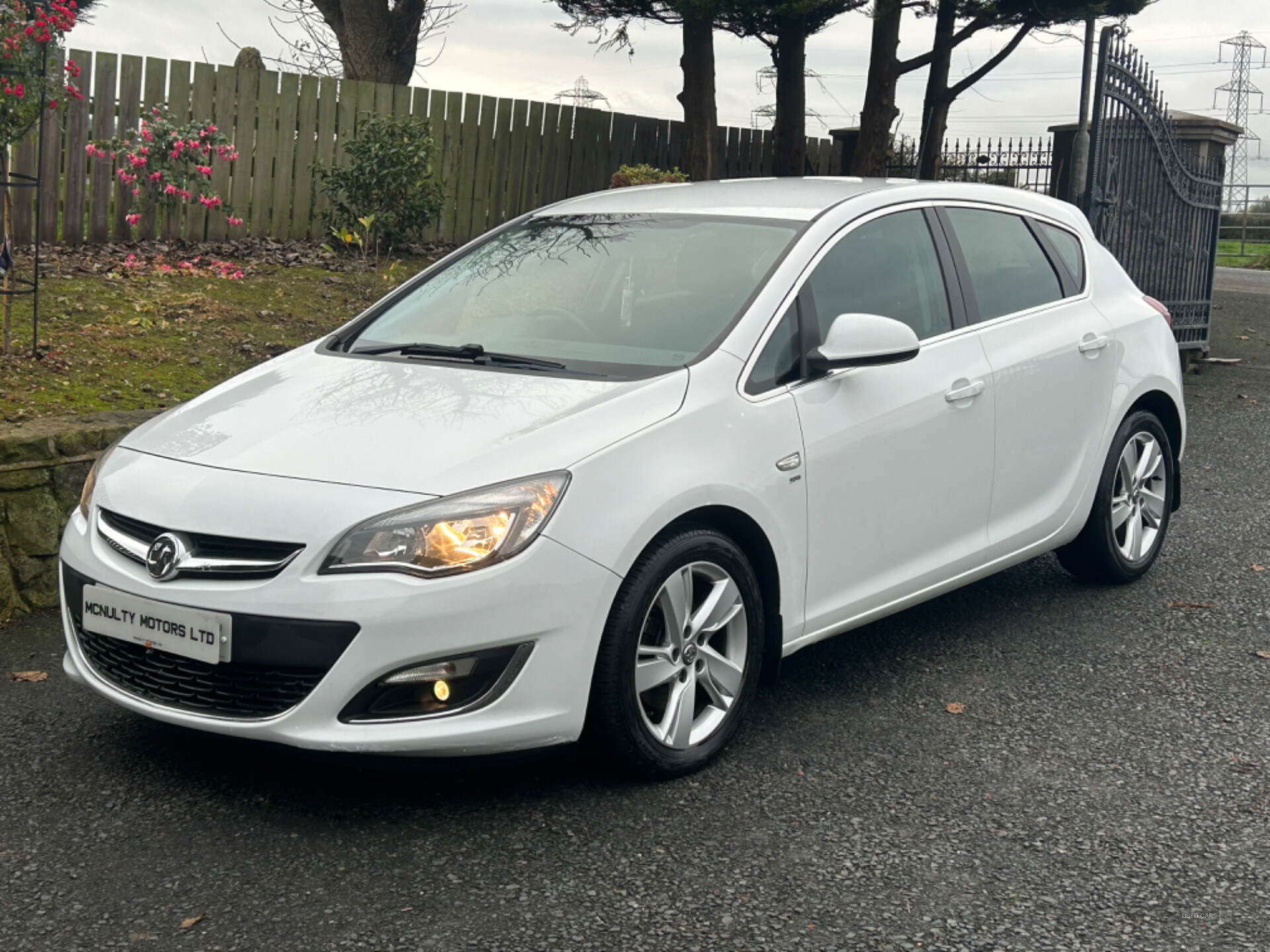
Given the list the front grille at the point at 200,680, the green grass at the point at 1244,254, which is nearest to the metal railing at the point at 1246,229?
the green grass at the point at 1244,254

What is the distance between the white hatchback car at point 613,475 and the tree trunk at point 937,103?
39.2 ft

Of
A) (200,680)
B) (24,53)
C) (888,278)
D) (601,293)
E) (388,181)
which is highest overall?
(24,53)

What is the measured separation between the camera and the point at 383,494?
3.47 meters

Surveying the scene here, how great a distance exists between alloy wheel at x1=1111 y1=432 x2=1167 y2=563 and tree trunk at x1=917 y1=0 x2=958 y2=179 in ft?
36.8

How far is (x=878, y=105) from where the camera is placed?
16.7m

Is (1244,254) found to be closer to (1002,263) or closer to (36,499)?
(1002,263)

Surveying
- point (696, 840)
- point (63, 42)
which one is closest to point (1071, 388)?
point (696, 840)

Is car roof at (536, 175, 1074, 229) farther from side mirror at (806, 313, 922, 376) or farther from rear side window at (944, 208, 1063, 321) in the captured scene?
side mirror at (806, 313, 922, 376)

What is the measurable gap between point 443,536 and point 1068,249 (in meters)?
3.36

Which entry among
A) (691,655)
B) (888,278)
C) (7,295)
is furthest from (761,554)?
(7,295)

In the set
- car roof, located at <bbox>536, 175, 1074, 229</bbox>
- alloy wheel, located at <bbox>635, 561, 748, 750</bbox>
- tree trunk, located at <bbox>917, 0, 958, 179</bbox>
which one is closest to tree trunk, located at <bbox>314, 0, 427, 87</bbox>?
tree trunk, located at <bbox>917, 0, 958, 179</bbox>

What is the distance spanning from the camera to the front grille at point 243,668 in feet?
11.1

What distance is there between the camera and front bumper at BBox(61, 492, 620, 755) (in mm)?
3365

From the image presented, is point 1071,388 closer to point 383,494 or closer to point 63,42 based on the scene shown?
point 383,494
